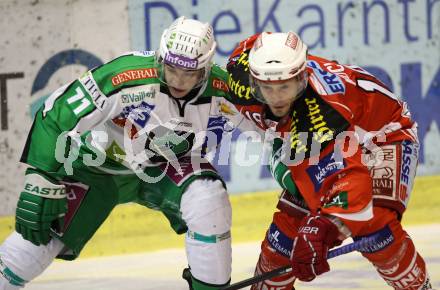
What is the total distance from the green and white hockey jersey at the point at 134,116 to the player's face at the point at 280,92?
0.34m

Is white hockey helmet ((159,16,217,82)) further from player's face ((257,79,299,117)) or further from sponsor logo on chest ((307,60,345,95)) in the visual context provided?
sponsor logo on chest ((307,60,345,95))

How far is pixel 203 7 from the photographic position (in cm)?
674

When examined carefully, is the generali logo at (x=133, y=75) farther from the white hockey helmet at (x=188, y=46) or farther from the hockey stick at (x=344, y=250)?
the hockey stick at (x=344, y=250)

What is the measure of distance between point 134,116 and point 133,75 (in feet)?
0.58

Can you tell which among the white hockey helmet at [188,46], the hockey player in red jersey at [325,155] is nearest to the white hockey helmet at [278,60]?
the hockey player in red jersey at [325,155]

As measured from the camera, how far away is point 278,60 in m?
4.01

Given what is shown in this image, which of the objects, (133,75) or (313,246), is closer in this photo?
(313,246)

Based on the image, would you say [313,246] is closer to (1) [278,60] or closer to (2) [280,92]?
(2) [280,92]

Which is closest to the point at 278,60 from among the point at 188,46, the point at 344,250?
the point at 188,46

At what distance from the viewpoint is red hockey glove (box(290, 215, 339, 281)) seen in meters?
3.91

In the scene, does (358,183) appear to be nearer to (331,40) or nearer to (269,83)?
(269,83)

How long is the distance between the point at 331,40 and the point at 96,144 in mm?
2568

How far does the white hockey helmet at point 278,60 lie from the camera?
3988 millimetres

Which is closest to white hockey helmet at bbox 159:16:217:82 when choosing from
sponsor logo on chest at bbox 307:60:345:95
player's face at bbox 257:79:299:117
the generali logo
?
the generali logo
